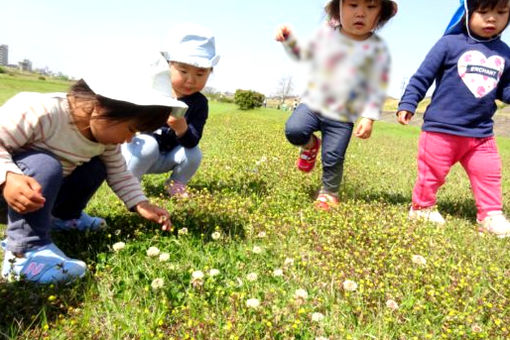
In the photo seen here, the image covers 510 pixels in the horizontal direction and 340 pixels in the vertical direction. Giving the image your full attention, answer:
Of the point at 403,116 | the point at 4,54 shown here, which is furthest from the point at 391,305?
the point at 4,54

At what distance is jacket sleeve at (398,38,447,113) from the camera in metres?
3.94

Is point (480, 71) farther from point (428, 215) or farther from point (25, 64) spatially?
point (25, 64)

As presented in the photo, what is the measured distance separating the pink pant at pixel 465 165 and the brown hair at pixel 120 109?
2.70 metres

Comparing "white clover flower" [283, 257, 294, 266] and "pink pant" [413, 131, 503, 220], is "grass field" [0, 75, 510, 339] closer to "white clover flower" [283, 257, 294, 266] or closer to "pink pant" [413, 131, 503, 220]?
"white clover flower" [283, 257, 294, 266]

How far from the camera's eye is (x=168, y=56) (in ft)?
11.6

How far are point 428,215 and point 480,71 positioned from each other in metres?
1.35

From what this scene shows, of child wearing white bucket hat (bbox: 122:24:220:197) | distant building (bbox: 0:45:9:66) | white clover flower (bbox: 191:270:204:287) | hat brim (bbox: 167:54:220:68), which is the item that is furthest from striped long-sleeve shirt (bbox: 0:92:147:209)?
distant building (bbox: 0:45:9:66)

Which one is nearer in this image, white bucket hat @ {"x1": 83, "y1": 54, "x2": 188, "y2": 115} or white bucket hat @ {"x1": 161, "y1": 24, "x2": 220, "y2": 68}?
white bucket hat @ {"x1": 83, "y1": 54, "x2": 188, "y2": 115}

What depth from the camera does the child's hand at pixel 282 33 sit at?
3748 millimetres

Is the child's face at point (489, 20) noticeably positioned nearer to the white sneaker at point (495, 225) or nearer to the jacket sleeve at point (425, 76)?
the jacket sleeve at point (425, 76)

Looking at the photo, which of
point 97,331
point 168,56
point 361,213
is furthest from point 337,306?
point 168,56

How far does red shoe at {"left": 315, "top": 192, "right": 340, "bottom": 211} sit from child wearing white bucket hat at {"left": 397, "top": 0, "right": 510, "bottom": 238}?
26.9 inches

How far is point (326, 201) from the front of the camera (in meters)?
3.98

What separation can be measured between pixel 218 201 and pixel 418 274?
5.85 ft
